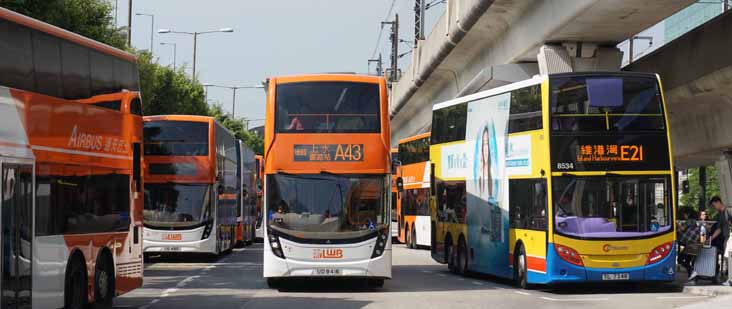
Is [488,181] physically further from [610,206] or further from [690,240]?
[610,206]

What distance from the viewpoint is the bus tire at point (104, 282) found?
18141mm

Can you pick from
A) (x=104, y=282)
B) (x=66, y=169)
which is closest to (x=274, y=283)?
(x=104, y=282)

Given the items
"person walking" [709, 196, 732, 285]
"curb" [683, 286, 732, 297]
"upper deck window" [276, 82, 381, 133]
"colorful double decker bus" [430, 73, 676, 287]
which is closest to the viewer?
"curb" [683, 286, 732, 297]

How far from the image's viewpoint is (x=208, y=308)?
19.6m

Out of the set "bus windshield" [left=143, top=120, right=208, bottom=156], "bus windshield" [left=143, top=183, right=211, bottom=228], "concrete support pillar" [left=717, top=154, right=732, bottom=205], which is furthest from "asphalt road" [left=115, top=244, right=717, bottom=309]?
"concrete support pillar" [left=717, top=154, right=732, bottom=205]

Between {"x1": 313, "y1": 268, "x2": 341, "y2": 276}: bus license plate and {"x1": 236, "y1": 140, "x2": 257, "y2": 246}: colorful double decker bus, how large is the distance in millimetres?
21258

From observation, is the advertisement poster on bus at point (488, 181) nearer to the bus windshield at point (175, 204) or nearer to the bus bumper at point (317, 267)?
the bus bumper at point (317, 267)

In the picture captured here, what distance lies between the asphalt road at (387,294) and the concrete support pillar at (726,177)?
11.5 m

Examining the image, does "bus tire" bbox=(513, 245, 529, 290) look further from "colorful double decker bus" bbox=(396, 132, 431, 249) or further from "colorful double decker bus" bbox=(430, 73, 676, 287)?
"colorful double decker bus" bbox=(396, 132, 431, 249)

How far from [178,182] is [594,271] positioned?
14904 millimetres

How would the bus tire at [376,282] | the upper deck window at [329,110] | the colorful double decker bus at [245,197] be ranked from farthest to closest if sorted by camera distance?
the colorful double decker bus at [245,197]
the bus tire at [376,282]
the upper deck window at [329,110]

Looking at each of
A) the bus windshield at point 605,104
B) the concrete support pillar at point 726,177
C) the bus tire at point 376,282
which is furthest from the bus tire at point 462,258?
the concrete support pillar at point 726,177

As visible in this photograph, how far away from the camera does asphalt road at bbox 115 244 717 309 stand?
67.3ft

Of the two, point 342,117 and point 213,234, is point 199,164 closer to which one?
point 213,234
